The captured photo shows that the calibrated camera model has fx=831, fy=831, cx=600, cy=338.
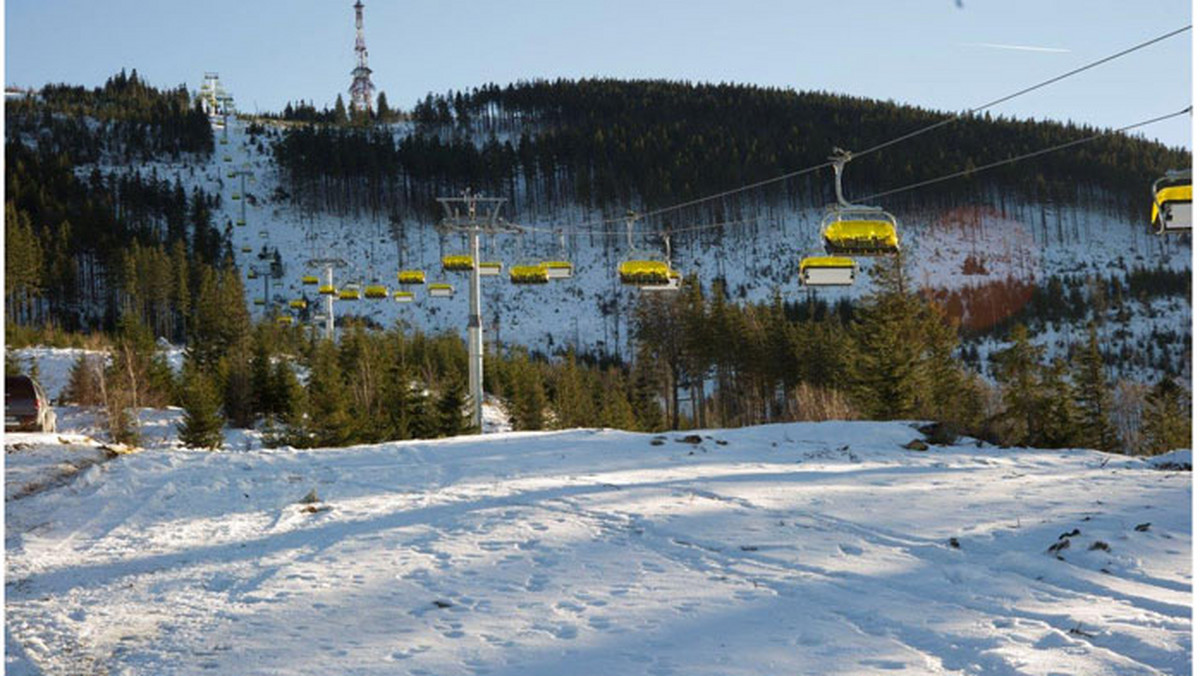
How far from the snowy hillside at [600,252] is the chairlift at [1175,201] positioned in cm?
8809

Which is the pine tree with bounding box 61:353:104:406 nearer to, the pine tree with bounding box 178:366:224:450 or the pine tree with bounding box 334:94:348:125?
the pine tree with bounding box 178:366:224:450

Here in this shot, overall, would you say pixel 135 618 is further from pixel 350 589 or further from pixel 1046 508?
pixel 1046 508

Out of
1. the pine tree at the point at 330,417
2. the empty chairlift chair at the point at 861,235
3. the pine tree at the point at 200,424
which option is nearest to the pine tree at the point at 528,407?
the pine tree at the point at 330,417

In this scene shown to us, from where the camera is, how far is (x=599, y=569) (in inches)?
307

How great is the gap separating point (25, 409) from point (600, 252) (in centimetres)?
10647

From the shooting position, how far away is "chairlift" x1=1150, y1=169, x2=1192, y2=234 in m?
9.46

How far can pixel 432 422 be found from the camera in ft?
94.8

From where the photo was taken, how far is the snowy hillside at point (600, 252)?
104 metres

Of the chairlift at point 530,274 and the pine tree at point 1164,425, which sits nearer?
the chairlift at point 530,274

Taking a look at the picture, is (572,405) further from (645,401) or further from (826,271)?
(826,271)

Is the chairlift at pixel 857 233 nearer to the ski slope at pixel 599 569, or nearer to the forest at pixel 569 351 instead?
the ski slope at pixel 599 569

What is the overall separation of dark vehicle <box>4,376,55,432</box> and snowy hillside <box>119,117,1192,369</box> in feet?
265

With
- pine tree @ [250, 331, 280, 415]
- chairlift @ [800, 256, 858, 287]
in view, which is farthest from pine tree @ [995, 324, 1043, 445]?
pine tree @ [250, 331, 280, 415]

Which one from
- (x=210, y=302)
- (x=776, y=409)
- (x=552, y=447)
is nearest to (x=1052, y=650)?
(x=552, y=447)
